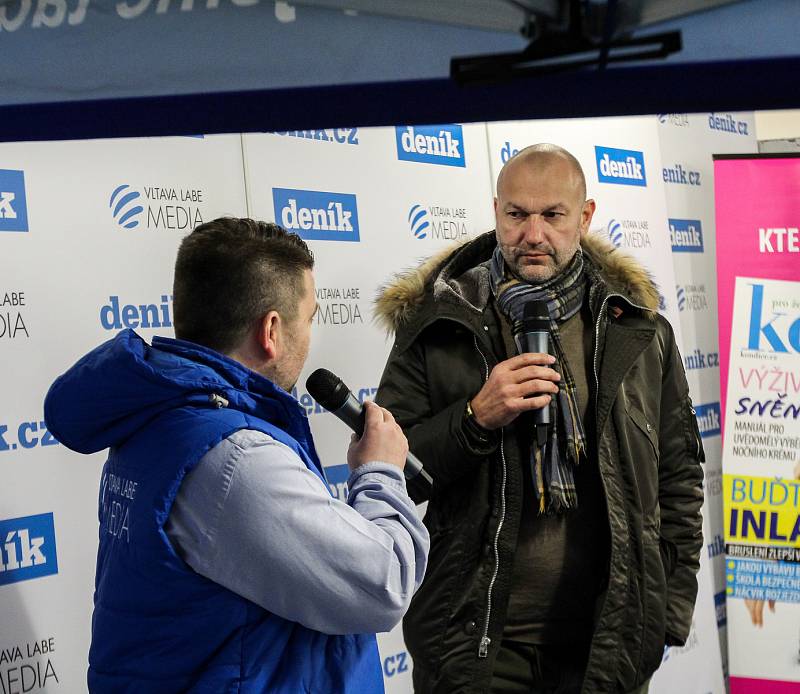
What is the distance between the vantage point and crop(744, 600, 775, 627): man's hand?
4.93 meters

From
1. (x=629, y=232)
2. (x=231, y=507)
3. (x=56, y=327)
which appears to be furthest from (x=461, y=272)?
(x=629, y=232)

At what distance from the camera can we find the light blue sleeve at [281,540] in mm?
1449

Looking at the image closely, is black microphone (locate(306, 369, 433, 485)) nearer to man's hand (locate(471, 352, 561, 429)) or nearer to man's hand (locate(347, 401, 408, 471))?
man's hand (locate(347, 401, 408, 471))

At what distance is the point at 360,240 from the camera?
3.78 metres

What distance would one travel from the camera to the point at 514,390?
7.74ft

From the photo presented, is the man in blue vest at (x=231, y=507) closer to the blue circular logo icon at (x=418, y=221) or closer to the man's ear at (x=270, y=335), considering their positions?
the man's ear at (x=270, y=335)

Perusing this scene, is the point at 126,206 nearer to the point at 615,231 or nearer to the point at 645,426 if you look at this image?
the point at 645,426

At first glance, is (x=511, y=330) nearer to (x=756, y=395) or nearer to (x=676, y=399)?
(x=676, y=399)

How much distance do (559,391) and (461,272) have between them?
0.49 metres

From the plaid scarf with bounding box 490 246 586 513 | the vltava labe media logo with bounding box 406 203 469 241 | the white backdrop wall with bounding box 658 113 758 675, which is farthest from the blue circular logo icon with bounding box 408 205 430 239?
the white backdrop wall with bounding box 658 113 758 675

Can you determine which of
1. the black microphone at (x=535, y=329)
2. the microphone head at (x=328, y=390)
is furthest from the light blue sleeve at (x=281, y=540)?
the black microphone at (x=535, y=329)

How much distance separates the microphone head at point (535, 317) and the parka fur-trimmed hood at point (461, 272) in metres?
0.27

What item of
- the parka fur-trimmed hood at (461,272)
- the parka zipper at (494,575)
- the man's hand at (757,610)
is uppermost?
the parka fur-trimmed hood at (461,272)

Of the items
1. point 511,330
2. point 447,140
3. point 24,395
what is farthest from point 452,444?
point 447,140
